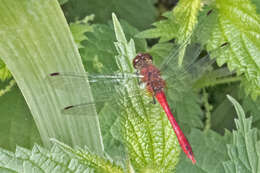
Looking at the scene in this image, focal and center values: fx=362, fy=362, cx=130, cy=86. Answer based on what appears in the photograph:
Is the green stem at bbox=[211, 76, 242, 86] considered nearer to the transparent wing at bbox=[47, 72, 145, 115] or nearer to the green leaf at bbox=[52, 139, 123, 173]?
the transparent wing at bbox=[47, 72, 145, 115]

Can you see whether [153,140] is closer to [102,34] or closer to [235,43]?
[235,43]

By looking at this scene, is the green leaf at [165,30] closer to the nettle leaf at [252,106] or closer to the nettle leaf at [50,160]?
the nettle leaf at [252,106]

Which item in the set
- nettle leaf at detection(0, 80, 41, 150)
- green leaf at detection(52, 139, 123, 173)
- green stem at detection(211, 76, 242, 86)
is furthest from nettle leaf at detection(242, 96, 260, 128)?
nettle leaf at detection(0, 80, 41, 150)

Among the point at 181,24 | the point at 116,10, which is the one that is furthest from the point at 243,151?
the point at 116,10

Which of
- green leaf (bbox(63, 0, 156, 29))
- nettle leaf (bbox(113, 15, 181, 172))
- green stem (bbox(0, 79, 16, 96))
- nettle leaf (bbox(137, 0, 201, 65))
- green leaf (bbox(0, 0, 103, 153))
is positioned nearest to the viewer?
nettle leaf (bbox(113, 15, 181, 172))

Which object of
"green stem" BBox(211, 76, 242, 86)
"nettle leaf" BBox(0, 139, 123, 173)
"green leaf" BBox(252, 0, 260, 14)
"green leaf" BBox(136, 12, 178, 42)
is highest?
"green leaf" BBox(136, 12, 178, 42)

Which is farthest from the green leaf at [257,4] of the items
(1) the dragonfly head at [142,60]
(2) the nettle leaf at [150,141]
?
(2) the nettle leaf at [150,141]

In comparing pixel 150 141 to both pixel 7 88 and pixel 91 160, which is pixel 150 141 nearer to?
pixel 91 160
